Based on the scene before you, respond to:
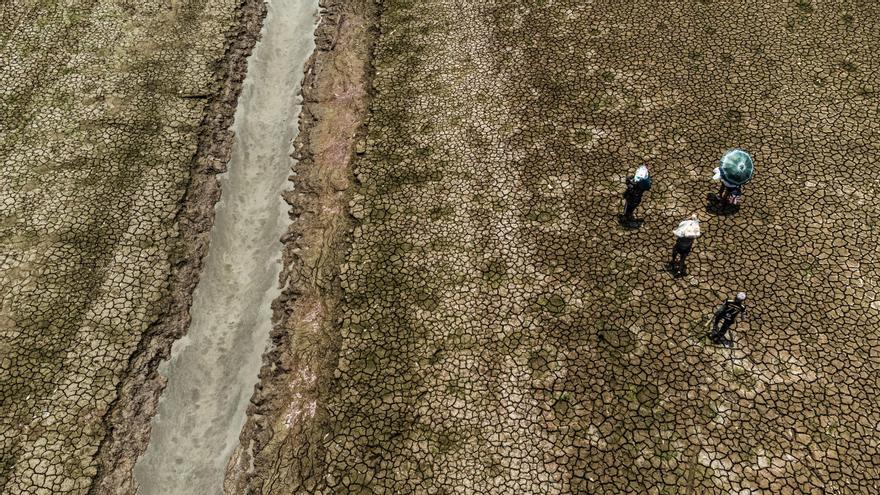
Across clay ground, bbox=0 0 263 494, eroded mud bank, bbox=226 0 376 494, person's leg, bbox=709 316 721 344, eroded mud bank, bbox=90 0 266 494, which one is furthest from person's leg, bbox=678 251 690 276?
clay ground, bbox=0 0 263 494

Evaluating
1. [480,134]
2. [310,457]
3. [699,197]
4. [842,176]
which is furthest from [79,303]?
[842,176]

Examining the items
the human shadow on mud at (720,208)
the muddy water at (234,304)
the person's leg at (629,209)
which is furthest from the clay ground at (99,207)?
the human shadow on mud at (720,208)

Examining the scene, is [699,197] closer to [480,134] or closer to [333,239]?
[480,134]

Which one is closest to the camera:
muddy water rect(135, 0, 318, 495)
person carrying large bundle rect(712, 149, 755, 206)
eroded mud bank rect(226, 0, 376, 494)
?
eroded mud bank rect(226, 0, 376, 494)

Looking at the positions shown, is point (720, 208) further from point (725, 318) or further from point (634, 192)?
point (725, 318)

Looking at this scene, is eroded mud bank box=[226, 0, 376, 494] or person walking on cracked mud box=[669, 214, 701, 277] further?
eroded mud bank box=[226, 0, 376, 494]

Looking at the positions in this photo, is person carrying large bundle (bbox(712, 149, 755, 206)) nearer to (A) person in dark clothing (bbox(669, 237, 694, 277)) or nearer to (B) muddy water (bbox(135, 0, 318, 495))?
(A) person in dark clothing (bbox(669, 237, 694, 277))

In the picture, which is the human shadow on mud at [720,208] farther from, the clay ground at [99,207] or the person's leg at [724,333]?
the clay ground at [99,207]

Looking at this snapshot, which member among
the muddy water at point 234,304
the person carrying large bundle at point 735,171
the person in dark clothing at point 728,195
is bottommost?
the muddy water at point 234,304
